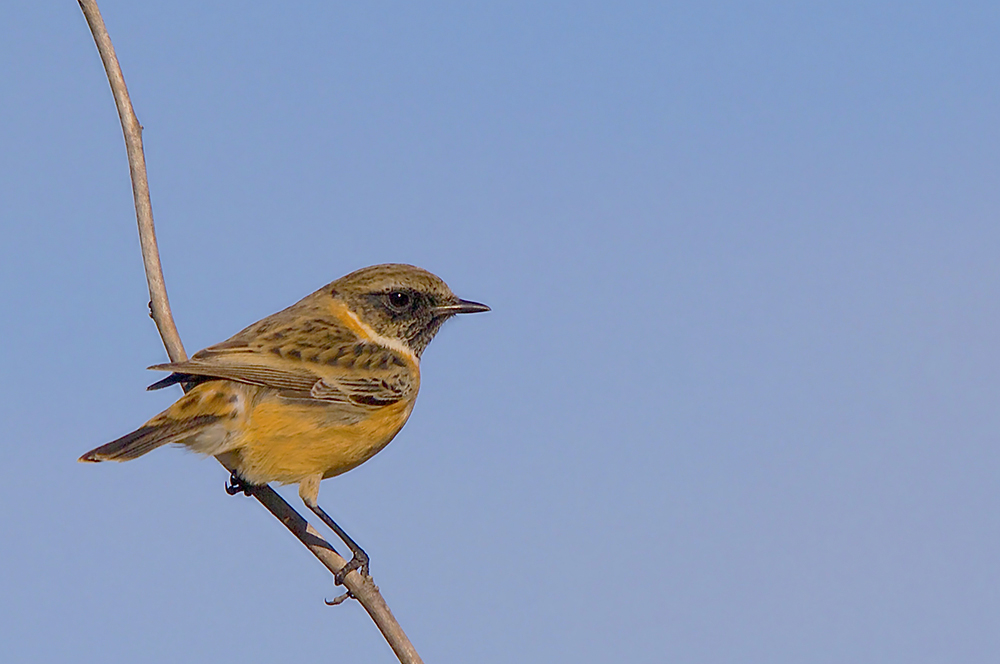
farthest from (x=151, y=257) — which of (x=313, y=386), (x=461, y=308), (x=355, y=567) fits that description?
(x=461, y=308)

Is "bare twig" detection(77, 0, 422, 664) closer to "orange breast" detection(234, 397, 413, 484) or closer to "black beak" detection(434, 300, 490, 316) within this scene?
"orange breast" detection(234, 397, 413, 484)

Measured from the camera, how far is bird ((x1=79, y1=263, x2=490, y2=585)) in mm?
7359

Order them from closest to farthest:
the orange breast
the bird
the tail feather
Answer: the tail feather < the bird < the orange breast

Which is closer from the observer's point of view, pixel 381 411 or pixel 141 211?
pixel 141 211

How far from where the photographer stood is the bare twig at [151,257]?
673cm

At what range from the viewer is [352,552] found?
7324 millimetres

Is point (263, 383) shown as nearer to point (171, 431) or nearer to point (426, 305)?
point (171, 431)

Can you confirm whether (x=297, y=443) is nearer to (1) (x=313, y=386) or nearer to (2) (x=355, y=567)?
(1) (x=313, y=386)

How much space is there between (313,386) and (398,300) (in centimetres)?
139

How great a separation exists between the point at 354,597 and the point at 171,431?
159 centimetres

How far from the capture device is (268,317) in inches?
352

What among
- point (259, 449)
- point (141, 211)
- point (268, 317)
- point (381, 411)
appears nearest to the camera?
point (141, 211)

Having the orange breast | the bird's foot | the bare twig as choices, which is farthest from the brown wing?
the bird's foot

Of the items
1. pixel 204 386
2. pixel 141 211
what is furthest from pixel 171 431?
pixel 141 211
